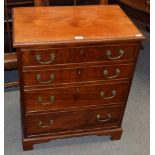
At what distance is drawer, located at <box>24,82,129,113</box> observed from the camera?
1.85 metres

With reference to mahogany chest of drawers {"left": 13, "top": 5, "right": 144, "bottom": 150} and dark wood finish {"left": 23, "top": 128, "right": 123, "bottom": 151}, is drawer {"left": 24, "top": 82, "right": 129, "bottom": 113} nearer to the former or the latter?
mahogany chest of drawers {"left": 13, "top": 5, "right": 144, "bottom": 150}

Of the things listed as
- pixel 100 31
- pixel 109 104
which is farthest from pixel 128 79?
pixel 100 31

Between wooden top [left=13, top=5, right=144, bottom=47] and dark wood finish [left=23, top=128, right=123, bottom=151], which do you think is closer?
wooden top [left=13, top=5, right=144, bottom=47]

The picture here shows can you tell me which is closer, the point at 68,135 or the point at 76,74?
the point at 76,74

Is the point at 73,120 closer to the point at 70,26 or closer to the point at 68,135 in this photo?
the point at 68,135

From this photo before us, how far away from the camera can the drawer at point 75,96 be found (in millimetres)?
1846

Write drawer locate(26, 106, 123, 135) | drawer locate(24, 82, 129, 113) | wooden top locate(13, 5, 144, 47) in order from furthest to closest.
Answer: drawer locate(26, 106, 123, 135) < drawer locate(24, 82, 129, 113) < wooden top locate(13, 5, 144, 47)

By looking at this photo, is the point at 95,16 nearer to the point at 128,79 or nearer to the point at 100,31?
the point at 100,31

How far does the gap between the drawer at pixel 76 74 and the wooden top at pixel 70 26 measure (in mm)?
208

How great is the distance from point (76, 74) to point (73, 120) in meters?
0.40

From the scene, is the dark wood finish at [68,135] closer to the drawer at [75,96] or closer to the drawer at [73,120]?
the drawer at [73,120]

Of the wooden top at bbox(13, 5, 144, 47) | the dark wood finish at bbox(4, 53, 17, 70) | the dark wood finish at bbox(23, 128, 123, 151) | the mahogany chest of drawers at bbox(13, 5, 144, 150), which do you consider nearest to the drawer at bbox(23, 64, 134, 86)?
the mahogany chest of drawers at bbox(13, 5, 144, 150)

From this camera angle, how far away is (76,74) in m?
1.81

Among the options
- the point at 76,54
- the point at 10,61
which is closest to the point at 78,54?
the point at 76,54
